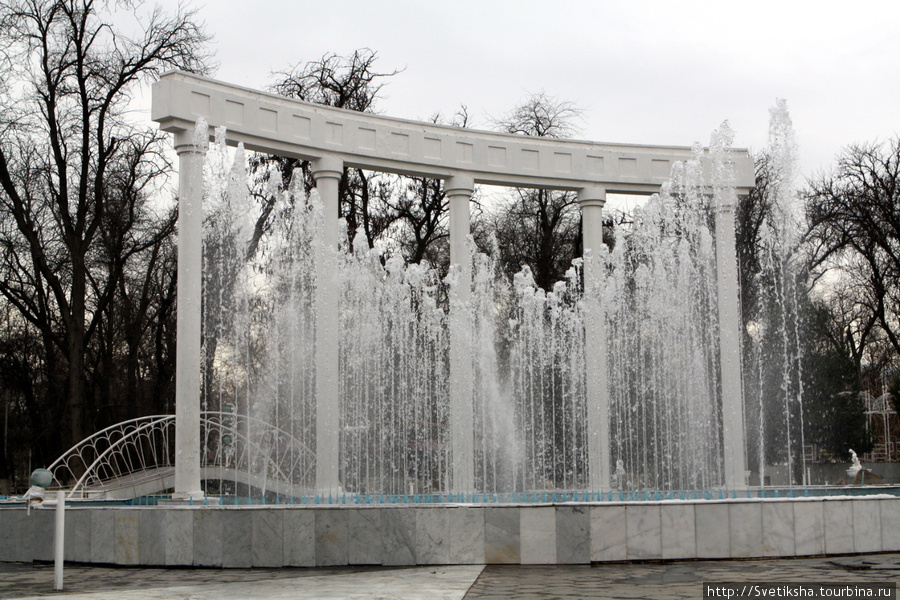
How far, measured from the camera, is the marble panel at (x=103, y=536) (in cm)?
1373

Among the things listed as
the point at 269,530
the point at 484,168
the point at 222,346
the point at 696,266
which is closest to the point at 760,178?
the point at 696,266

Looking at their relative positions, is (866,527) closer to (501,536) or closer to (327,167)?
(501,536)

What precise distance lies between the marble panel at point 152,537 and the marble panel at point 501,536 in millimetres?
4323

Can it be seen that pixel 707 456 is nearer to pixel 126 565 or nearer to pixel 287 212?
pixel 287 212

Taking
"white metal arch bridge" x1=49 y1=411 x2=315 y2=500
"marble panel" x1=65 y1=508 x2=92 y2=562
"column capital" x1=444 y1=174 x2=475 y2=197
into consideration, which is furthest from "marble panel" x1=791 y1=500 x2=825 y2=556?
"column capital" x1=444 y1=174 x2=475 y2=197

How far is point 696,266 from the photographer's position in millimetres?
23031

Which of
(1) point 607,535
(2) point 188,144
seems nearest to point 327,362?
(2) point 188,144

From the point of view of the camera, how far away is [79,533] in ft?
46.2

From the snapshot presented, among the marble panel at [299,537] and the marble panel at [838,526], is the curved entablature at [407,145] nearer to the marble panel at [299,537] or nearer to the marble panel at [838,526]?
the marble panel at [299,537]

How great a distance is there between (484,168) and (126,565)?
1132cm

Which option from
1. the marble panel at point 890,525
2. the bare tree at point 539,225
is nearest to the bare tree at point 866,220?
the bare tree at point 539,225

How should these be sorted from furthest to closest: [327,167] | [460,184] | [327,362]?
[460,184] < [327,167] < [327,362]

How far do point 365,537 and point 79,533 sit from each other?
4357 mm

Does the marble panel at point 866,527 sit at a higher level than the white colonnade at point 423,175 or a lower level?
lower
